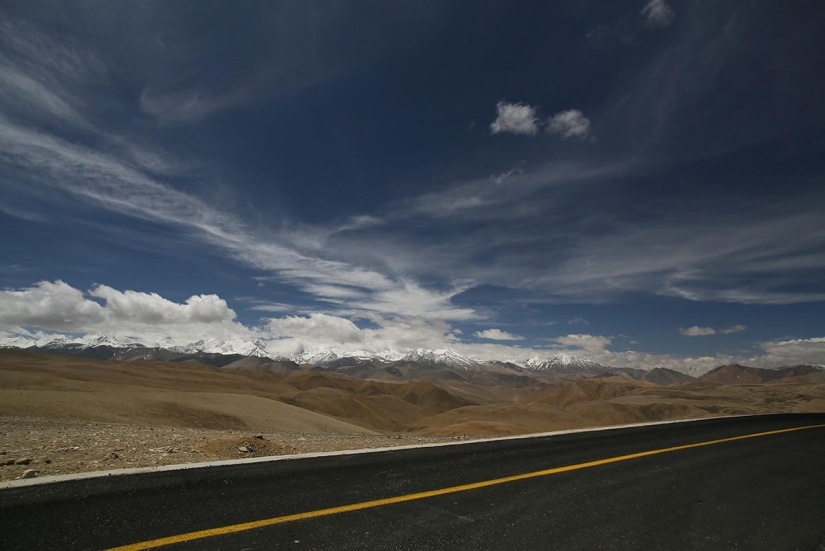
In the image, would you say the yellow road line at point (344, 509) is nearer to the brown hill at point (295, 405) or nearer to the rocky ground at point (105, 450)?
the rocky ground at point (105, 450)

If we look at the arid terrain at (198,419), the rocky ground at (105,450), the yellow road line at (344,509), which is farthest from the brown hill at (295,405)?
the yellow road line at (344,509)

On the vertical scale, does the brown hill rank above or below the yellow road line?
below

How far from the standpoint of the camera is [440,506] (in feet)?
19.7

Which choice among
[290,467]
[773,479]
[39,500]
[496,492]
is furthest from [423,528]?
[773,479]

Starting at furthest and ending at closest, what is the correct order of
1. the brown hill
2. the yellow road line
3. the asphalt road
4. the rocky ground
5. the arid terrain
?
the brown hill → the arid terrain → the rocky ground → the asphalt road → the yellow road line

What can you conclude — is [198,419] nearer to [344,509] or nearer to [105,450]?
[105,450]

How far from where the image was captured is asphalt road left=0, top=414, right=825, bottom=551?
15.5 ft

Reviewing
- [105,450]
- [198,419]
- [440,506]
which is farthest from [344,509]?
[198,419]

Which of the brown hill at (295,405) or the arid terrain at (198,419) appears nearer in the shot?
the arid terrain at (198,419)

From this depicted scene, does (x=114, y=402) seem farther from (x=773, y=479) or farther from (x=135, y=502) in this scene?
(x=773, y=479)

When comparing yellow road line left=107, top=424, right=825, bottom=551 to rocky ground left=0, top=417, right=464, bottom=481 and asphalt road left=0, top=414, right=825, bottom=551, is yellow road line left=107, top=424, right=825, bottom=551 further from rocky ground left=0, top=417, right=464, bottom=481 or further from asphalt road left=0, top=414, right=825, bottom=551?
rocky ground left=0, top=417, right=464, bottom=481

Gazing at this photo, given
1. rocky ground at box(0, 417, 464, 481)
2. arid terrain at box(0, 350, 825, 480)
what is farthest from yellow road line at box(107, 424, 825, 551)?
arid terrain at box(0, 350, 825, 480)

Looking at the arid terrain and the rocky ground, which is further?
the arid terrain

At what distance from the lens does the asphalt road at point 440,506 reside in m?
4.72
